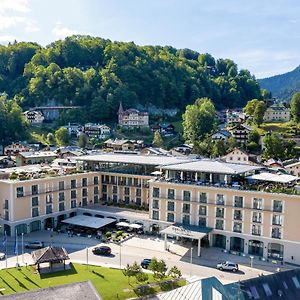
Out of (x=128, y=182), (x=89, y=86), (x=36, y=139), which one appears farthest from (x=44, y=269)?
(x=89, y=86)

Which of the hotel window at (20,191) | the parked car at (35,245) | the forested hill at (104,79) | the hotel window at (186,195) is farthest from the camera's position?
the forested hill at (104,79)

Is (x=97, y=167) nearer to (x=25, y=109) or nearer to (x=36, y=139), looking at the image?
(x=36, y=139)

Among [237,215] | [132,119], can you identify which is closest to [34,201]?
[237,215]

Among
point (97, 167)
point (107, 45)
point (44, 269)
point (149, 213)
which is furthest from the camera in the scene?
point (107, 45)

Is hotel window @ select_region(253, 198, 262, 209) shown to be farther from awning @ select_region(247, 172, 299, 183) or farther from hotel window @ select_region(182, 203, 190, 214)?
hotel window @ select_region(182, 203, 190, 214)

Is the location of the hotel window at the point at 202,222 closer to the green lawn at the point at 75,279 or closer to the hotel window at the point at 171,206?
the hotel window at the point at 171,206

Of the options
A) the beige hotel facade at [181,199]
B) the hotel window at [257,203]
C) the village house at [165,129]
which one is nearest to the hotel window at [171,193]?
the beige hotel facade at [181,199]
